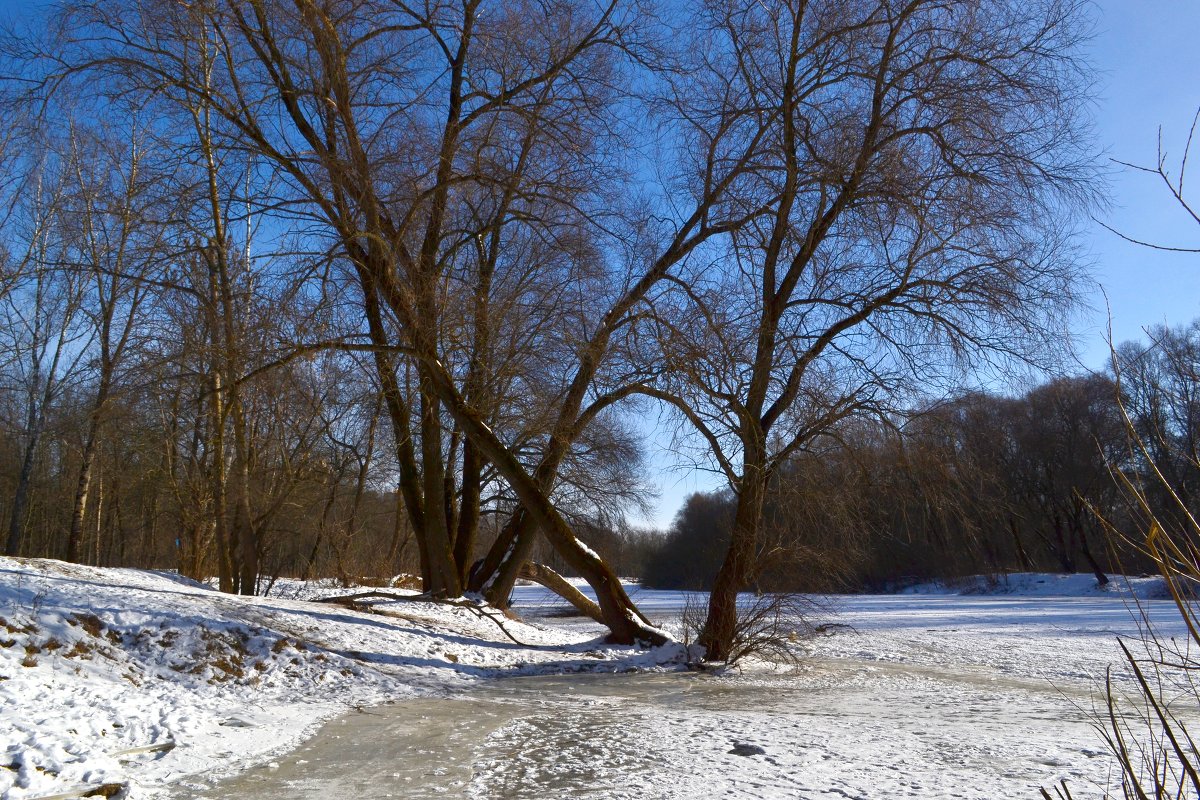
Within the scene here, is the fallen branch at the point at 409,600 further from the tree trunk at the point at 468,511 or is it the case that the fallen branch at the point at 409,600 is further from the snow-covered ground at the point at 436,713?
the tree trunk at the point at 468,511

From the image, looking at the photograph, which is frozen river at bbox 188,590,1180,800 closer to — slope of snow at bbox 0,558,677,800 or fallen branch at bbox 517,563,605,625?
slope of snow at bbox 0,558,677,800

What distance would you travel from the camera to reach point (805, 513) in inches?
508

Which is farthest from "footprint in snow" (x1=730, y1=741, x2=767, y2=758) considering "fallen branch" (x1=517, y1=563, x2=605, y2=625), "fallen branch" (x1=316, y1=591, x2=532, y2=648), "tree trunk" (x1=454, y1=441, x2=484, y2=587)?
"tree trunk" (x1=454, y1=441, x2=484, y2=587)

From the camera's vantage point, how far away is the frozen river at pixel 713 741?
607 centimetres

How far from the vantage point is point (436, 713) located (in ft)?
29.5

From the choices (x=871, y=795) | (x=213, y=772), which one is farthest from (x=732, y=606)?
(x=213, y=772)

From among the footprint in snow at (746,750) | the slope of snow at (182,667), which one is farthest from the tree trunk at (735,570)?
the footprint in snow at (746,750)

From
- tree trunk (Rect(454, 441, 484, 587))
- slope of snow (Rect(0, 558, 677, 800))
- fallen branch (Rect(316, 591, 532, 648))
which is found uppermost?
tree trunk (Rect(454, 441, 484, 587))

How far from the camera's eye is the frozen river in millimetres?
A: 6074

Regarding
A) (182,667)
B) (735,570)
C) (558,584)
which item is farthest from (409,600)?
(182,667)

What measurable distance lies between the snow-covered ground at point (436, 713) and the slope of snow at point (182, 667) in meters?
0.03

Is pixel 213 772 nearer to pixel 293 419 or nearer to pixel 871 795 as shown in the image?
pixel 871 795

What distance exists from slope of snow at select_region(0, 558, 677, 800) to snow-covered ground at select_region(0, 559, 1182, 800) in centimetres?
3

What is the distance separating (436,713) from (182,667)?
2617 millimetres
